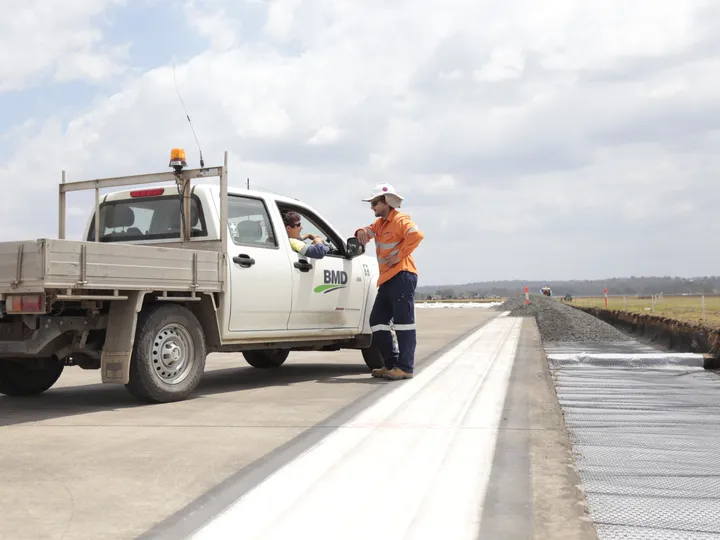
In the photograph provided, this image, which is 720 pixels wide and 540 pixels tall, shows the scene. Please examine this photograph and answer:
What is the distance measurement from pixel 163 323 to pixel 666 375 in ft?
20.5

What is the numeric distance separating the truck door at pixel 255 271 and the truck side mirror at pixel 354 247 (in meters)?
1.05

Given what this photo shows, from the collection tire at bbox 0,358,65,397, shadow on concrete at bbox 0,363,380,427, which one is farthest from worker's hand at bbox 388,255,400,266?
tire at bbox 0,358,65,397

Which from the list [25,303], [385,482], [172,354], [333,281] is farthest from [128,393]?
[385,482]

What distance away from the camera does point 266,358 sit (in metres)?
10.4

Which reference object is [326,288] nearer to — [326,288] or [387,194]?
[326,288]

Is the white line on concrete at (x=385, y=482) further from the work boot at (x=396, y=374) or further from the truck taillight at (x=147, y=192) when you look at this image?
the truck taillight at (x=147, y=192)

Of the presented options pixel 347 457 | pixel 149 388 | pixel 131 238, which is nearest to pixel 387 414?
pixel 347 457

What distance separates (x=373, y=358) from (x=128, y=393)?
3.09 metres

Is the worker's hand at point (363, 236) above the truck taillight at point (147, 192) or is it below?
below

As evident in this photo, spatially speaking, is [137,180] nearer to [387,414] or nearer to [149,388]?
[149,388]

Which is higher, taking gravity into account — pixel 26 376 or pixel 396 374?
pixel 26 376

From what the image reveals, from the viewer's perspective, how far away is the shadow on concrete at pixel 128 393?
21.3 ft

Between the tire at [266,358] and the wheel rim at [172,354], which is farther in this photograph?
the tire at [266,358]

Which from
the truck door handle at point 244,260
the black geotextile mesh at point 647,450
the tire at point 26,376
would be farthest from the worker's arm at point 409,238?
the tire at point 26,376
